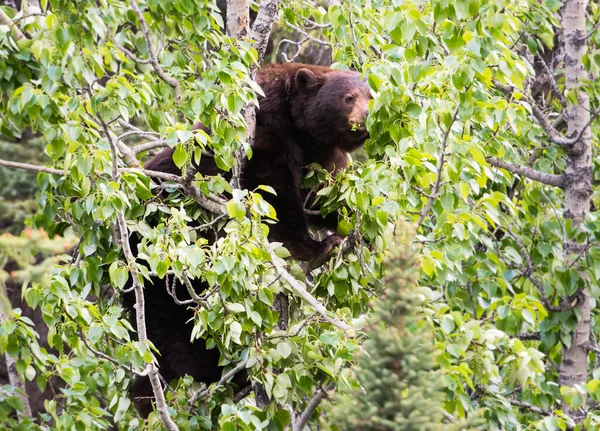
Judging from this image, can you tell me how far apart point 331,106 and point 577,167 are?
5.53 feet

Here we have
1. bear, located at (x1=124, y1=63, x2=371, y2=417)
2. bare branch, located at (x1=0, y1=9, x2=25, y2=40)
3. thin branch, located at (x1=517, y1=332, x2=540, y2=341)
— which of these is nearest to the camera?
bare branch, located at (x1=0, y1=9, x2=25, y2=40)

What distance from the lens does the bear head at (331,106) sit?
5.34m

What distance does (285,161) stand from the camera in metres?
5.21

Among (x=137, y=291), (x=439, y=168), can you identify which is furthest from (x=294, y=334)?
(x=439, y=168)

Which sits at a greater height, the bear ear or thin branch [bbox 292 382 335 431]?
the bear ear

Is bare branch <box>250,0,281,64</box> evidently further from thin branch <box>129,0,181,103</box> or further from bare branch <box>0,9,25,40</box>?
bare branch <box>0,9,25,40</box>

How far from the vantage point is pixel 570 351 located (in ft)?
17.6

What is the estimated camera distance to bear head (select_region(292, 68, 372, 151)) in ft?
17.5

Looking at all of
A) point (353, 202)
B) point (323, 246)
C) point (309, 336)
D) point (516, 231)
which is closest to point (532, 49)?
point (516, 231)

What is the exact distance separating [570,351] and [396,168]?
2.69 m

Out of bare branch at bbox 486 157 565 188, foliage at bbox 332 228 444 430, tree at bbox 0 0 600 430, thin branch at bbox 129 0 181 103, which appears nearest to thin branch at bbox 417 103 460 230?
tree at bbox 0 0 600 430

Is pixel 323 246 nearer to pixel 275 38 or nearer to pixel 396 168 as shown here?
pixel 396 168

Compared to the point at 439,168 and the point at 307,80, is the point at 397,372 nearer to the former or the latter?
the point at 439,168

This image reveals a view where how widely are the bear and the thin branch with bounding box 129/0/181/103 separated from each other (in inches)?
39.4
